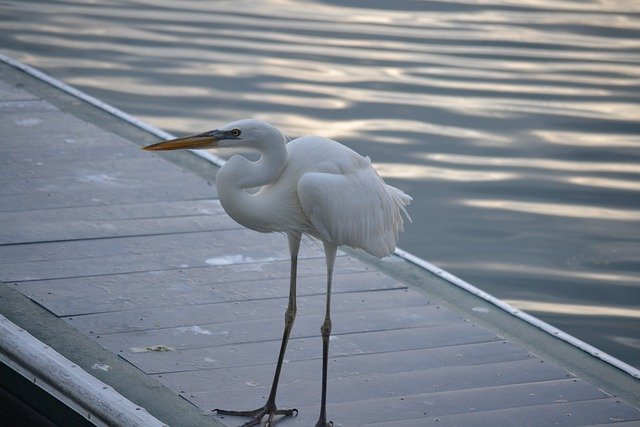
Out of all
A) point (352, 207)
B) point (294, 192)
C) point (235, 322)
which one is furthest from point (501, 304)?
Result: point (294, 192)

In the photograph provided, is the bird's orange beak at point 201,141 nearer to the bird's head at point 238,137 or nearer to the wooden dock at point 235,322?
the bird's head at point 238,137

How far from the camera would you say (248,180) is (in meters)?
4.55

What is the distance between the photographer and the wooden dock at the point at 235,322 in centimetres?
475

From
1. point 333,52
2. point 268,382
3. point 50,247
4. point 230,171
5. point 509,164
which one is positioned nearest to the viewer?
point 230,171

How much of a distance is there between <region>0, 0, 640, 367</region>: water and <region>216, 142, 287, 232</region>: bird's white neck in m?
2.84

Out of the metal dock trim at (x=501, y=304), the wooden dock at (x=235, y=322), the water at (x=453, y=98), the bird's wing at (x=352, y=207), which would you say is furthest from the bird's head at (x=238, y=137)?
the water at (x=453, y=98)

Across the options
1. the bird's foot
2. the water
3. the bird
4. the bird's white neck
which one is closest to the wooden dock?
the bird's foot

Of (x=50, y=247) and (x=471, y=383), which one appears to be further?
(x=50, y=247)

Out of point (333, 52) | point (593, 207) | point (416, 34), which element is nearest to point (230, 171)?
point (593, 207)

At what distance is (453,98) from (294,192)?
22.7 feet

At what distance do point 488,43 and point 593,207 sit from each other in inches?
192

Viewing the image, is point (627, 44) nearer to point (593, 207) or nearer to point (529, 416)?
point (593, 207)

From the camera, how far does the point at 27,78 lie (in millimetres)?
9031

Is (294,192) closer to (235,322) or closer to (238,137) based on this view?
(238,137)
